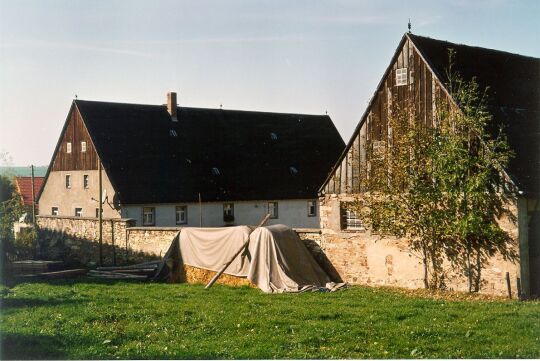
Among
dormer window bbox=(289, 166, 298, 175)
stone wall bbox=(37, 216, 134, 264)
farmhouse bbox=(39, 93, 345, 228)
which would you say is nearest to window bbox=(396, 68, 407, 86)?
stone wall bbox=(37, 216, 134, 264)

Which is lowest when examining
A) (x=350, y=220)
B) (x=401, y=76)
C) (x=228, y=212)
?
(x=350, y=220)

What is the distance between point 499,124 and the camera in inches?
883

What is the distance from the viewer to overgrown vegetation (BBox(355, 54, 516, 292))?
20625 mm

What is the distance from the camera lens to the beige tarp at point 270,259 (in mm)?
23234

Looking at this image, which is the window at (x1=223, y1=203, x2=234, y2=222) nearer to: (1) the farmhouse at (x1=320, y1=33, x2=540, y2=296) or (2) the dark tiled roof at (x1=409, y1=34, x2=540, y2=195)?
(1) the farmhouse at (x1=320, y1=33, x2=540, y2=296)

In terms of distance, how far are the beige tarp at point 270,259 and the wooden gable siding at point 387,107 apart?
292cm

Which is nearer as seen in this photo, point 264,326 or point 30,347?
point 30,347

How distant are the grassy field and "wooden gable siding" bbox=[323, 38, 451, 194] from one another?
208 inches

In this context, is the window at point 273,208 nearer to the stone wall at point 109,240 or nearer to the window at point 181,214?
the window at point 181,214

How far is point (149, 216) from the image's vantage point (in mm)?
38562

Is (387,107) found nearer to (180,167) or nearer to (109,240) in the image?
(109,240)

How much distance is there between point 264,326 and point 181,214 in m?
25.4

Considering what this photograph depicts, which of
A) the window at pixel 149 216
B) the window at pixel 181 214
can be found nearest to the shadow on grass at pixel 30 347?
Answer: the window at pixel 149 216

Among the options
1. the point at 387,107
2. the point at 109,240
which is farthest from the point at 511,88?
the point at 109,240
